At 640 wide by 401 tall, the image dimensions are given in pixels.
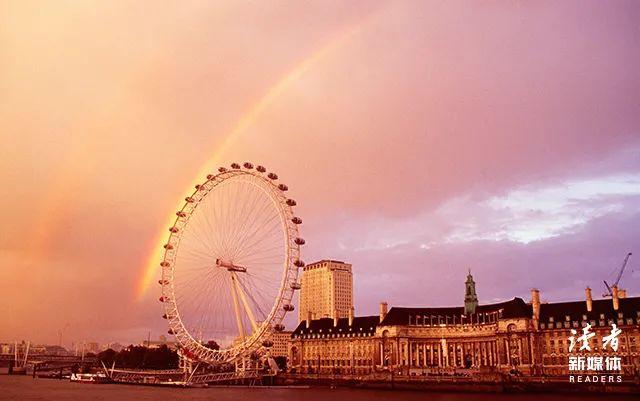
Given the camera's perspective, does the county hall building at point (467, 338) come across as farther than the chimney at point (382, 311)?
No

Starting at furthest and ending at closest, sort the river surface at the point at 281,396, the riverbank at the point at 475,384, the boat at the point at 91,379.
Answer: the boat at the point at 91,379, the riverbank at the point at 475,384, the river surface at the point at 281,396

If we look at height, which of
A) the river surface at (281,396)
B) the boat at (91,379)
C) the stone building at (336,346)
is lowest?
the boat at (91,379)

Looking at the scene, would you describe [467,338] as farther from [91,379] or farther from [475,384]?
[91,379]

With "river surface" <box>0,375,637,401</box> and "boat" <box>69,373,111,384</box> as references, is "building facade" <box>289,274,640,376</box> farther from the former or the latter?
"boat" <box>69,373,111,384</box>

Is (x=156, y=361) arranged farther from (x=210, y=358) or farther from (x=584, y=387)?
(x=584, y=387)

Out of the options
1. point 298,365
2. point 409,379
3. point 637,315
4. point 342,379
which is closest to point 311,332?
point 298,365

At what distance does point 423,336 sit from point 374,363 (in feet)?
39.7

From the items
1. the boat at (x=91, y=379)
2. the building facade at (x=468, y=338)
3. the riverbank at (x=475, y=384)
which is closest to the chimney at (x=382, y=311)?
the building facade at (x=468, y=338)

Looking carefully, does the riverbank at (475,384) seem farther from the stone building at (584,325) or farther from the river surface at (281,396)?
the stone building at (584,325)

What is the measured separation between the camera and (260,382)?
112875 millimetres

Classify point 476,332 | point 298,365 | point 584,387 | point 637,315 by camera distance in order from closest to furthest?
point 584,387, point 637,315, point 476,332, point 298,365

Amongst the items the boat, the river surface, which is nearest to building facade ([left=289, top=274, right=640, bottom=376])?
the river surface

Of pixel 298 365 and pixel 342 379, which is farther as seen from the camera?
pixel 298 365

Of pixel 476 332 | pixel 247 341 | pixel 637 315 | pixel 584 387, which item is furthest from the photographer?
pixel 476 332
